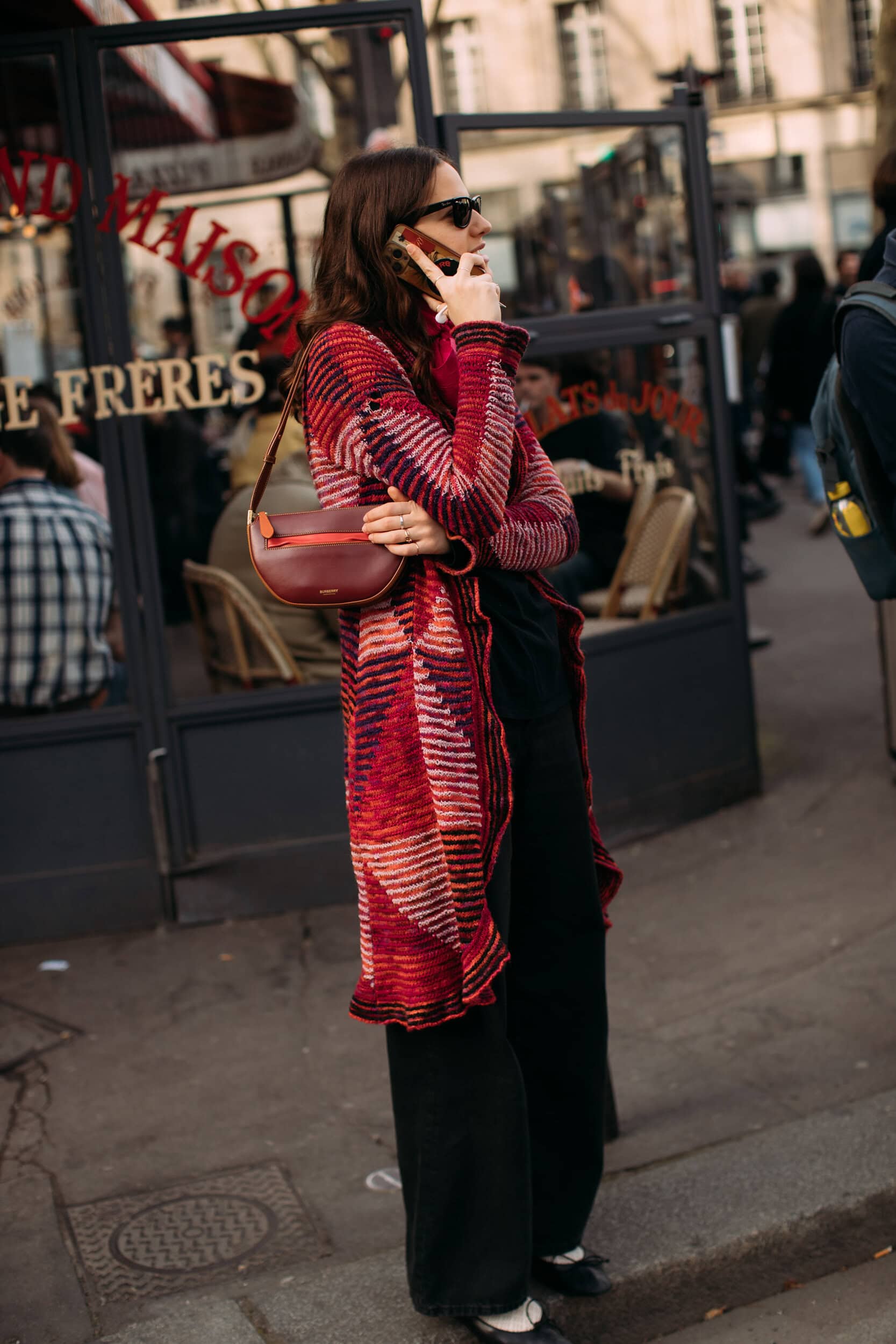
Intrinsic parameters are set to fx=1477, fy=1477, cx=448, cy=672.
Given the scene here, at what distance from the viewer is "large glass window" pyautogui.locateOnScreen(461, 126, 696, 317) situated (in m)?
5.35

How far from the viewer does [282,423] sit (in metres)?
2.42

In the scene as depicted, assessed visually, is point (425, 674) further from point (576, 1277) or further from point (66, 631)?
point (66, 631)

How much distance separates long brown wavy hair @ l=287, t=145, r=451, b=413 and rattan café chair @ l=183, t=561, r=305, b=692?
2661 millimetres

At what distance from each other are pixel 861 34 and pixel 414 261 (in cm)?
3456

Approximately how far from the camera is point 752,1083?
3623 millimetres

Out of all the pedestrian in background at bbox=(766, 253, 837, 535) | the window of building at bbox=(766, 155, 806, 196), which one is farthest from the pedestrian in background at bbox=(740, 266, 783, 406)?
the window of building at bbox=(766, 155, 806, 196)

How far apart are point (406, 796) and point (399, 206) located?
95 centimetres

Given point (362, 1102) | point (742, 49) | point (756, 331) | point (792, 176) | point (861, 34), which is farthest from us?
point (792, 176)

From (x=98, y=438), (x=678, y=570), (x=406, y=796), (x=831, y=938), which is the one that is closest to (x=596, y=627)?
(x=678, y=570)

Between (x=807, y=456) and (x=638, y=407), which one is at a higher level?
(x=638, y=407)

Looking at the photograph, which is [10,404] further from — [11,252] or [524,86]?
[524,86]

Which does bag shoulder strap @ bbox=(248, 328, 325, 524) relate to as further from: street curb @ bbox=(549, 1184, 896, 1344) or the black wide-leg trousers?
street curb @ bbox=(549, 1184, 896, 1344)

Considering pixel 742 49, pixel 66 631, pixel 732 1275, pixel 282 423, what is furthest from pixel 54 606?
pixel 742 49

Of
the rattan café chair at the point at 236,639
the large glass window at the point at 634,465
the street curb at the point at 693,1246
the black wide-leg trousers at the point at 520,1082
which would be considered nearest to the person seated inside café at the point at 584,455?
the large glass window at the point at 634,465
